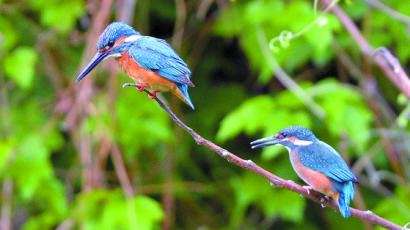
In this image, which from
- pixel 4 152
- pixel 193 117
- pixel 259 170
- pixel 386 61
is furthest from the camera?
pixel 193 117

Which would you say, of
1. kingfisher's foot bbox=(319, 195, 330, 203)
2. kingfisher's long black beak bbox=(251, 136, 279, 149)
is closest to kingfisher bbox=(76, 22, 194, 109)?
kingfisher's long black beak bbox=(251, 136, 279, 149)

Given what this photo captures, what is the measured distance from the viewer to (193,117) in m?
4.37

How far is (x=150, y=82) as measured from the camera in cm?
206

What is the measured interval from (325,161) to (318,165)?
28 mm

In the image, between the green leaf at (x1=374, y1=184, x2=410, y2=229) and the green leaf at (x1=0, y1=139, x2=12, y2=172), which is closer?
the green leaf at (x1=0, y1=139, x2=12, y2=172)

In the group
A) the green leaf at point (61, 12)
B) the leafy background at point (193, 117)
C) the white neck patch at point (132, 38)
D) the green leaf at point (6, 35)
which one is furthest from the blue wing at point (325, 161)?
the green leaf at point (6, 35)

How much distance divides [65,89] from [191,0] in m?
1.02

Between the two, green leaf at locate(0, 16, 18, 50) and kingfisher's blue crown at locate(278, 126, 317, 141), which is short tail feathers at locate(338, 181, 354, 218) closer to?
kingfisher's blue crown at locate(278, 126, 317, 141)

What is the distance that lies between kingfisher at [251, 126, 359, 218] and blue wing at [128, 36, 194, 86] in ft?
1.07

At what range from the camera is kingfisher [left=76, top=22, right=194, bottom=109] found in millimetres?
2043

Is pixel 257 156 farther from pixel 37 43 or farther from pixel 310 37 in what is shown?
pixel 37 43

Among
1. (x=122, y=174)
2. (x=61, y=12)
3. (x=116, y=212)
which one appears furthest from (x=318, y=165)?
(x=61, y=12)

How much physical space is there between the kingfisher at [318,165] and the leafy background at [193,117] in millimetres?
1058

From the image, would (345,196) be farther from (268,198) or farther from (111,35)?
(268,198)
